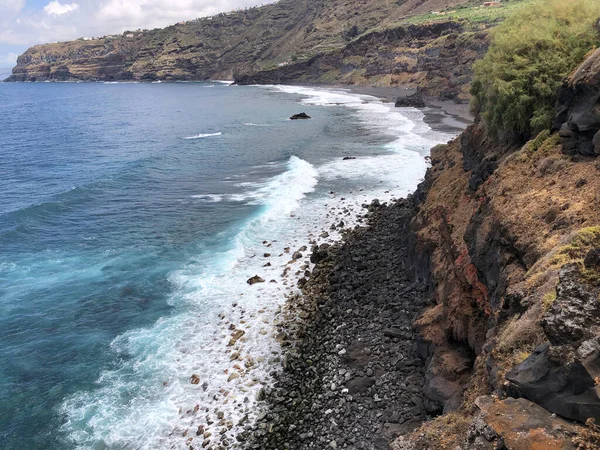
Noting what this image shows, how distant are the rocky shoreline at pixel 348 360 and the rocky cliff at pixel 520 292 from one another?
1568 millimetres

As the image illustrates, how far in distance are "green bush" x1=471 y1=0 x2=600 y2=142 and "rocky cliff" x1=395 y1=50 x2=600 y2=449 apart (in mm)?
1687

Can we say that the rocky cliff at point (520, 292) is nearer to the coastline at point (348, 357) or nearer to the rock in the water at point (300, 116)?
the coastline at point (348, 357)

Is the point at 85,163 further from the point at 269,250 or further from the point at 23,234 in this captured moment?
the point at 269,250

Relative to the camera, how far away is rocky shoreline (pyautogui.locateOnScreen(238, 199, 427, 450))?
17.2 m

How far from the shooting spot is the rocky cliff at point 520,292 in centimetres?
859

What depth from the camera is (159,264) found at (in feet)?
109

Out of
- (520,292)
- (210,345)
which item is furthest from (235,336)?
(520,292)

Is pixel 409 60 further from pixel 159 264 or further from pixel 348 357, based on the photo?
pixel 348 357

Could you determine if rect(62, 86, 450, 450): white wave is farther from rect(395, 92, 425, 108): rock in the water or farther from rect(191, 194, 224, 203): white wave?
rect(395, 92, 425, 108): rock in the water

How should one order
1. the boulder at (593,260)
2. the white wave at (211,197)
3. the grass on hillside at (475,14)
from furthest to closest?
the grass on hillside at (475,14)
the white wave at (211,197)
the boulder at (593,260)

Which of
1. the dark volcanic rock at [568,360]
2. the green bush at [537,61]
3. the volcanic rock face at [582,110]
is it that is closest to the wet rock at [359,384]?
the dark volcanic rock at [568,360]

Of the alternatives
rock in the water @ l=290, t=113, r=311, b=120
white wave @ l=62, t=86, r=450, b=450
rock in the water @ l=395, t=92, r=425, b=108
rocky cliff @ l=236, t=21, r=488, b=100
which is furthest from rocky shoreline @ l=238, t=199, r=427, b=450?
rocky cliff @ l=236, t=21, r=488, b=100

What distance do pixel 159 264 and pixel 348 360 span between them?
18.7 m

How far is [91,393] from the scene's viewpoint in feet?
69.2
